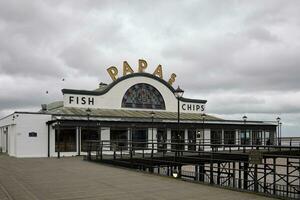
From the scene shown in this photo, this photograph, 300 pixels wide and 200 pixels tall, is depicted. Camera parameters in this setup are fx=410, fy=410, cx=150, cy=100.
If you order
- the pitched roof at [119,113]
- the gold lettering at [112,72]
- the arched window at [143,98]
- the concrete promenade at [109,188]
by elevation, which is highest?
the gold lettering at [112,72]

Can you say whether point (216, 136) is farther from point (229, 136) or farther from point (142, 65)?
point (142, 65)

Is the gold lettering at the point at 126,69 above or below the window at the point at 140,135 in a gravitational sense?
above

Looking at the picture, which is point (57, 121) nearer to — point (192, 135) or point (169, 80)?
point (192, 135)

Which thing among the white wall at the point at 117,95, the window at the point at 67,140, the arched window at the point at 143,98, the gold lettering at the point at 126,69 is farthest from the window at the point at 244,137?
the window at the point at 67,140

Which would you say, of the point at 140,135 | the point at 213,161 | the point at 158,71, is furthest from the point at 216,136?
the point at 213,161

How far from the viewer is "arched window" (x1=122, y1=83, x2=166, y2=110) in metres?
43.2

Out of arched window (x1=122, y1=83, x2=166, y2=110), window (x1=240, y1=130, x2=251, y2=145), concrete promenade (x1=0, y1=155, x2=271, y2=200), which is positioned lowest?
window (x1=240, y1=130, x2=251, y2=145)

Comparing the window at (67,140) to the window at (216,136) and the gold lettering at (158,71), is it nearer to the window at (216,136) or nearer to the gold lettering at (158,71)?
the gold lettering at (158,71)

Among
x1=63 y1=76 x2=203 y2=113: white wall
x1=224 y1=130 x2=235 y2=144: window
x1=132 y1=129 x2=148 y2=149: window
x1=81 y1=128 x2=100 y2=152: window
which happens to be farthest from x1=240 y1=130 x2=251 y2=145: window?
x1=81 y1=128 x2=100 y2=152: window

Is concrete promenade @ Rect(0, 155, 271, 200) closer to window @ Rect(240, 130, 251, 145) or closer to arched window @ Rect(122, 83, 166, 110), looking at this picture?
arched window @ Rect(122, 83, 166, 110)

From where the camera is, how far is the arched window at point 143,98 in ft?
142

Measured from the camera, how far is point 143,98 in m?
44.2

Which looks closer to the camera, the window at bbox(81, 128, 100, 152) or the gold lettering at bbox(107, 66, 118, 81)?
the window at bbox(81, 128, 100, 152)

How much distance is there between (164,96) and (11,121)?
689 inches
